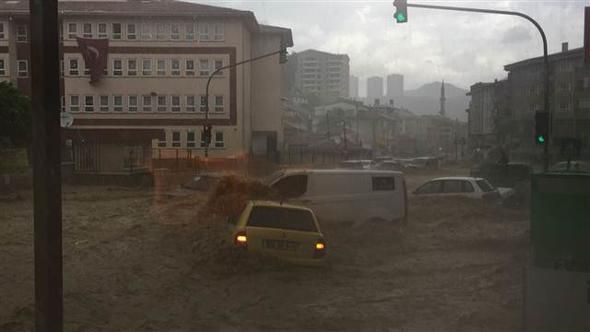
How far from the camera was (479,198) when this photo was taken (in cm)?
1820

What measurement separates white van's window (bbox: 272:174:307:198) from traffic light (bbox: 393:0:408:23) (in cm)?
395

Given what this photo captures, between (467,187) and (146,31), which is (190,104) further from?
(467,187)

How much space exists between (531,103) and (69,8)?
16.3 metres

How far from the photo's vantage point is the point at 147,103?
1739cm

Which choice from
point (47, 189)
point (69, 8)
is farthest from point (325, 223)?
point (47, 189)

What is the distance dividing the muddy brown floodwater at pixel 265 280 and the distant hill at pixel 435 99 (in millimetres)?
19811

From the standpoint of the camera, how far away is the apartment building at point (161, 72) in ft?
51.6

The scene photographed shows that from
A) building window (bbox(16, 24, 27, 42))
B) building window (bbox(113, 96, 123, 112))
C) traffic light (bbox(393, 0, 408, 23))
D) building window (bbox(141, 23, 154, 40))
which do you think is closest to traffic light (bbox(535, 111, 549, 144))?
traffic light (bbox(393, 0, 408, 23))

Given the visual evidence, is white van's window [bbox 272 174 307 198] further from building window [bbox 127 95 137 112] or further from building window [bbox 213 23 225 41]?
building window [bbox 127 95 137 112]

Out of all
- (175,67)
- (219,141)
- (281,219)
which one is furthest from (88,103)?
(281,219)

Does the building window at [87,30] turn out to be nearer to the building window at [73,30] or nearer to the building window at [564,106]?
the building window at [73,30]

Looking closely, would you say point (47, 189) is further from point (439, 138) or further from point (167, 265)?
point (439, 138)

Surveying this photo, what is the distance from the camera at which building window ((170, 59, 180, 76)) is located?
16366 millimetres

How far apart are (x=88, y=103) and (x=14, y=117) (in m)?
6.69
